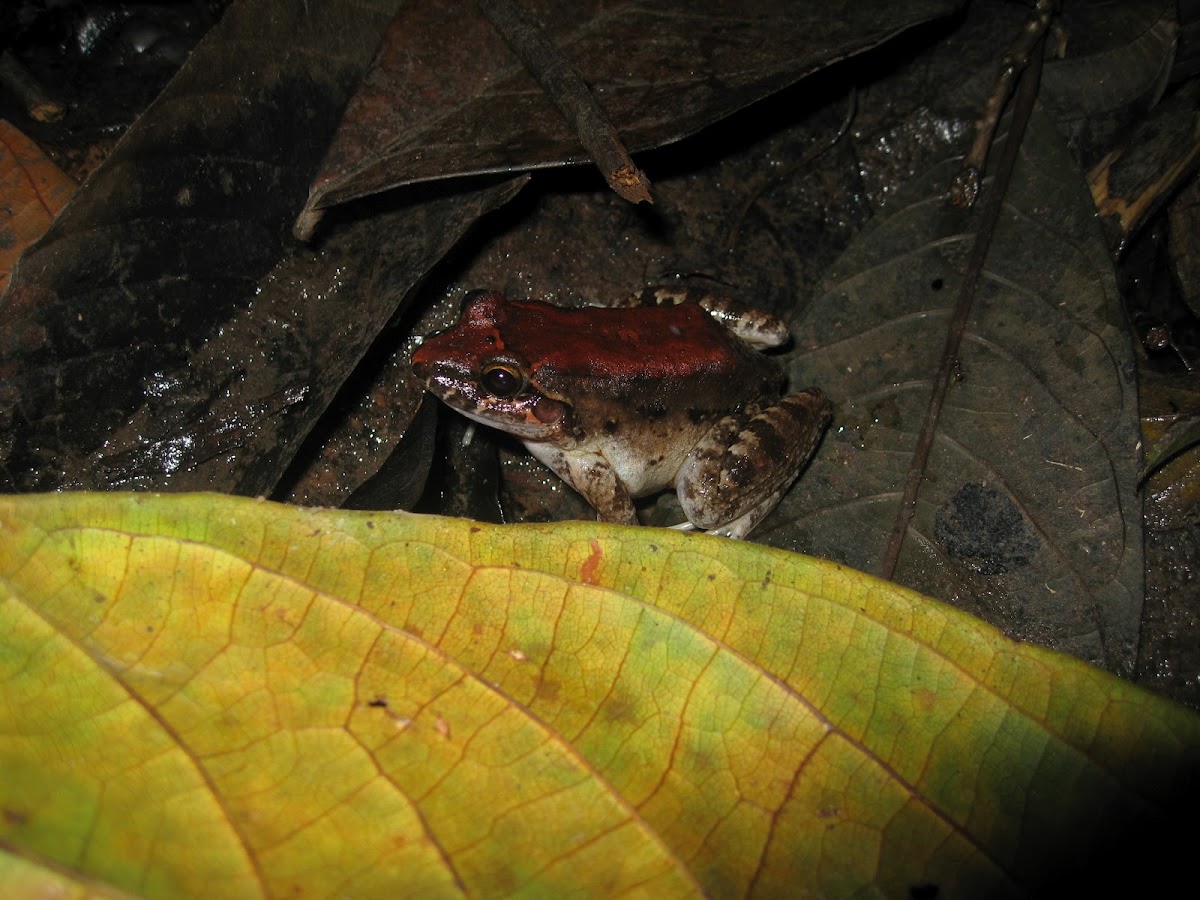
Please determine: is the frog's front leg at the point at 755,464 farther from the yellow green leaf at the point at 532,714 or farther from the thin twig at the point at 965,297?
the yellow green leaf at the point at 532,714

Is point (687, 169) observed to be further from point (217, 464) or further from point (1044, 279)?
point (217, 464)

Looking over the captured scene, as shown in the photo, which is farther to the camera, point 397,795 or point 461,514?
point 461,514

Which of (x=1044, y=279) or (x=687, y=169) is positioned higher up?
(x=687, y=169)

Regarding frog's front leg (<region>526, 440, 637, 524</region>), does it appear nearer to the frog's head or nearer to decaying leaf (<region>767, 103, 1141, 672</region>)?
the frog's head

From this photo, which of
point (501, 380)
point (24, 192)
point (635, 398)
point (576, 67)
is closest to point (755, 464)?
point (635, 398)

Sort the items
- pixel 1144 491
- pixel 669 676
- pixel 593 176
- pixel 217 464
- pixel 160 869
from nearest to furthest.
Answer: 1. pixel 160 869
2. pixel 669 676
3. pixel 217 464
4. pixel 1144 491
5. pixel 593 176

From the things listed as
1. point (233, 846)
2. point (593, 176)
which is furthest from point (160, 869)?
point (593, 176)

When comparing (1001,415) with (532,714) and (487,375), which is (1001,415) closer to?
(487,375)
